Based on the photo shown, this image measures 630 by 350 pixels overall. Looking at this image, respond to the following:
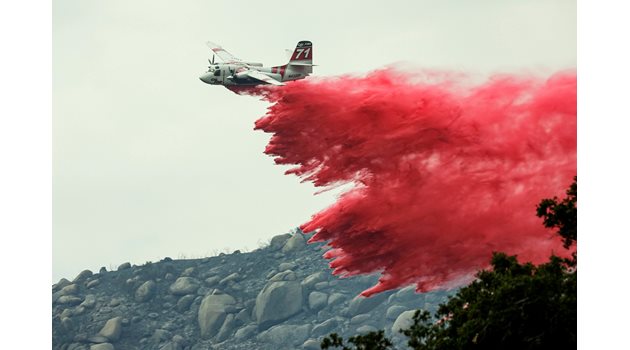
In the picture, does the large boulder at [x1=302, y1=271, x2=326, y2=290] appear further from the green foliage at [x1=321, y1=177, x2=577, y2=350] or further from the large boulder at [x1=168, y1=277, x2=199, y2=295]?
the green foliage at [x1=321, y1=177, x2=577, y2=350]

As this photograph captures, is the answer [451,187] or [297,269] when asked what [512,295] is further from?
[297,269]

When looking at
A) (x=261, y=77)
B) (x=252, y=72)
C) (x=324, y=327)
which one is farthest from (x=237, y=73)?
(x=324, y=327)

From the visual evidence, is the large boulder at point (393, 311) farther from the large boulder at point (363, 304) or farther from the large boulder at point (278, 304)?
the large boulder at point (278, 304)

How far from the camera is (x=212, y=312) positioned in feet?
495

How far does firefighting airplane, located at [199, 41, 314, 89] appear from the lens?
203 ft

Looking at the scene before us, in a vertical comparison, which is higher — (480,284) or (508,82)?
(508,82)

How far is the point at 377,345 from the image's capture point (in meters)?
35.7

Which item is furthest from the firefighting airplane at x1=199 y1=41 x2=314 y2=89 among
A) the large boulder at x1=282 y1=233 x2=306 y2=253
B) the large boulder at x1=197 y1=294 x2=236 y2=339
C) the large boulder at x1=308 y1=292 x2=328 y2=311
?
the large boulder at x1=282 y1=233 x2=306 y2=253

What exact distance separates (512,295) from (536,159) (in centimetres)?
2681

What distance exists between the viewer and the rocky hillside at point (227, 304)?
14450 centimetres

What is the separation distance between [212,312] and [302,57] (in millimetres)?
88456

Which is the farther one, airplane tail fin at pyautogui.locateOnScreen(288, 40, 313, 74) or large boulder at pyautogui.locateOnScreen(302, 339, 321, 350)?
large boulder at pyautogui.locateOnScreen(302, 339, 321, 350)

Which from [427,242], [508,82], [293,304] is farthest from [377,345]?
[293,304]

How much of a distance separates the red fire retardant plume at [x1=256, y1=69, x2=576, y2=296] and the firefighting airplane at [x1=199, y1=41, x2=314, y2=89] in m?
4.29
